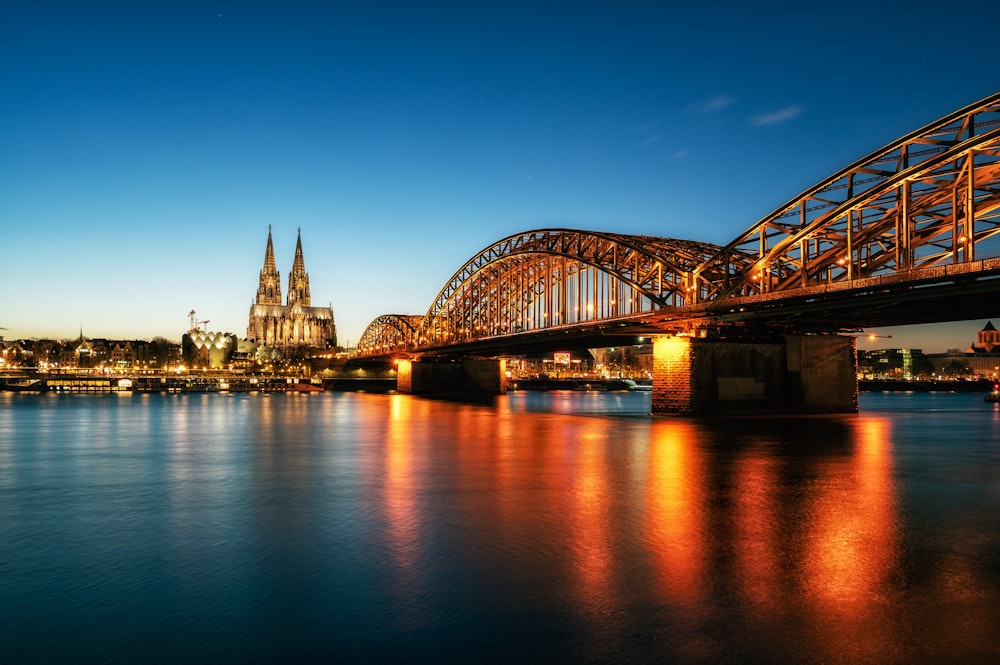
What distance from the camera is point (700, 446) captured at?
3139cm

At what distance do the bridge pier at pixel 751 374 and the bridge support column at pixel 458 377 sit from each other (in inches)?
2307

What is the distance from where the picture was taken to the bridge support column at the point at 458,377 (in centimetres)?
11144

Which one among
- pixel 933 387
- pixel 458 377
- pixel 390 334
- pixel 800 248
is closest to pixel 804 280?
pixel 800 248

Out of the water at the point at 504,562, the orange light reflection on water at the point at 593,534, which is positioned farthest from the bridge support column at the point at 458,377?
the water at the point at 504,562

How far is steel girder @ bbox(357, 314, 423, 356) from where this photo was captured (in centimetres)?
13096

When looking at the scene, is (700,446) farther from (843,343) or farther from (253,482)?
(843,343)

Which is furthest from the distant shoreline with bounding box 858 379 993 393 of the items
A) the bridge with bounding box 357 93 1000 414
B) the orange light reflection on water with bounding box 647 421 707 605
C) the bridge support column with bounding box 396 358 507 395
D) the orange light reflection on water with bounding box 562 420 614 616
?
the orange light reflection on water with bounding box 562 420 614 616

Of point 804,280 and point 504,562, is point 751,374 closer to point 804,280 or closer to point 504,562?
point 804,280

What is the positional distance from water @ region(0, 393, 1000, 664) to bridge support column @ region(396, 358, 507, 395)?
8470 centimetres

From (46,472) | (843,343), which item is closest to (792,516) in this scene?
(46,472)

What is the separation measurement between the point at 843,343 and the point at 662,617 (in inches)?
1953

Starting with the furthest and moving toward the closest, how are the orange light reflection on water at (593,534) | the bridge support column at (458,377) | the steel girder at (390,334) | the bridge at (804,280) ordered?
the steel girder at (390,334) → the bridge support column at (458,377) → the bridge at (804,280) → the orange light reflection on water at (593,534)

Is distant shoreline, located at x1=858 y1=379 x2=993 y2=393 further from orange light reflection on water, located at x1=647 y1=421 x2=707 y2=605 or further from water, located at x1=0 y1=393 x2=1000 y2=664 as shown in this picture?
water, located at x1=0 y1=393 x2=1000 y2=664

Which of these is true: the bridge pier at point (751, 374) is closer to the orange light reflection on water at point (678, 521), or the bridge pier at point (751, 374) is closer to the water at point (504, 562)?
the orange light reflection on water at point (678, 521)
